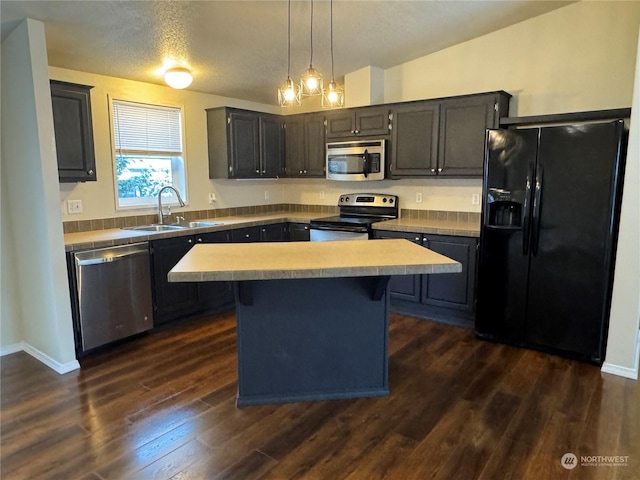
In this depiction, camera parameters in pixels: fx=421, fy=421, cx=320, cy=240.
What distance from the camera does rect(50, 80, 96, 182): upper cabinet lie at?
3.20 meters

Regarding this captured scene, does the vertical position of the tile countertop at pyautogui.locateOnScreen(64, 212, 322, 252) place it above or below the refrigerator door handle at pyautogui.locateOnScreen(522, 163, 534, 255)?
below

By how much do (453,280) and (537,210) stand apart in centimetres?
99

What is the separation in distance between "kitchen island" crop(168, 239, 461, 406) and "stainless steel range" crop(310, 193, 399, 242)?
159cm

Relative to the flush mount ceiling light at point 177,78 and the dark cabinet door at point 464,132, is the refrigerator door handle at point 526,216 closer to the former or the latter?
the dark cabinet door at point 464,132

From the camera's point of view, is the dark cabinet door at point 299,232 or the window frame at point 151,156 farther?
the dark cabinet door at point 299,232

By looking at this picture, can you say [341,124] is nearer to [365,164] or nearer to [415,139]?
[365,164]

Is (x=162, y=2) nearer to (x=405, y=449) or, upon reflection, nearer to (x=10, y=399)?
(x=10, y=399)

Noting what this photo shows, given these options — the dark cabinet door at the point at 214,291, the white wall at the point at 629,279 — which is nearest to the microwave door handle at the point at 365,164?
the dark cabinet door at the point at 214,291

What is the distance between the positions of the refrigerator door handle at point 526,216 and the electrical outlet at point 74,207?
3.72 meters

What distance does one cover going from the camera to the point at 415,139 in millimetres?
4211

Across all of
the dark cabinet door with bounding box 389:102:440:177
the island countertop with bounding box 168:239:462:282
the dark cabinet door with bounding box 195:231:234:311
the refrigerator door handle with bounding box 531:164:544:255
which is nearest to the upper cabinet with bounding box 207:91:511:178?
the dark cabinet door with bounding box 389:102:440:177

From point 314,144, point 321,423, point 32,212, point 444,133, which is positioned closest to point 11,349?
point 32,212

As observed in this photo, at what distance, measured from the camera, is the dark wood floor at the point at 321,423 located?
6.67 ft

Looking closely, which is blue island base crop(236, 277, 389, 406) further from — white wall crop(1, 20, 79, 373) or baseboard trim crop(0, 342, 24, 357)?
baseboard trim crop(0, 342, 24, 357)
